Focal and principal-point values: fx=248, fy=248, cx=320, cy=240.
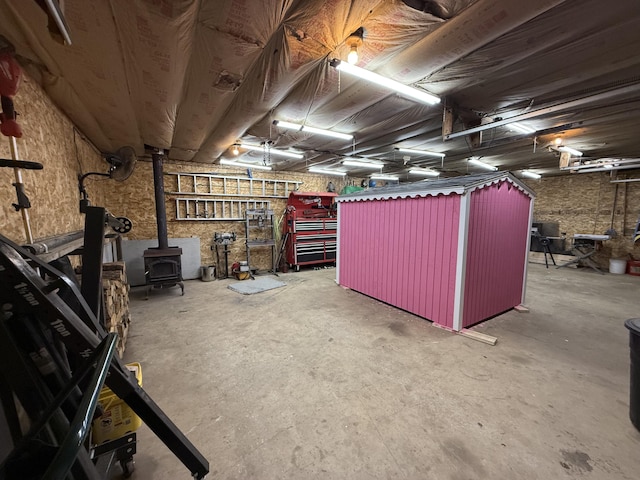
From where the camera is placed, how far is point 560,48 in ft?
6.90

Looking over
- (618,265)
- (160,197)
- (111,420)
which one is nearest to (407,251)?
(111,420)

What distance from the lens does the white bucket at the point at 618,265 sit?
6848mm

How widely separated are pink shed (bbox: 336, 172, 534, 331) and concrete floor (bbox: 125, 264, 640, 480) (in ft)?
1.12

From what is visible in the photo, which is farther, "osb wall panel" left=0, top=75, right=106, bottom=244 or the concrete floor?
"osb wall panel" left=0, top=75, right=106, bottom=244

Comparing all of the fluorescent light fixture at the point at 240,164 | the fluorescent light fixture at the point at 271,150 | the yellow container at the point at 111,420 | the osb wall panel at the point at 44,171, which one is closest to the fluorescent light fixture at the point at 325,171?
the fluorescent light fixture at the point at 240,164

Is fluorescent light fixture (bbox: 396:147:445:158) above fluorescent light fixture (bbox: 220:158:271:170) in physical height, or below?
above

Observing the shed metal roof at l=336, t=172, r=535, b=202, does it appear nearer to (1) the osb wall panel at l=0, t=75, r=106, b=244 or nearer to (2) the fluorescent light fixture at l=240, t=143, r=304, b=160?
(2) the fluorescent light fixture at l=240, t=143, r=304, b=160

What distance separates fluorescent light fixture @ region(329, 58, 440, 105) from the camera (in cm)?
213

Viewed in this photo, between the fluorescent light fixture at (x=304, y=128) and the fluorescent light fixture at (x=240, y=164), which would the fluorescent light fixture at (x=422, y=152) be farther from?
the fluorescent light fixture at (x=240, y=164)

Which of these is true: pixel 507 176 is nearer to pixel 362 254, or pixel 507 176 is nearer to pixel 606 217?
pixel 362 254

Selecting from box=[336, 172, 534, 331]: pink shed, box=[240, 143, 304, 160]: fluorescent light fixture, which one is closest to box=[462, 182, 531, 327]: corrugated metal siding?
box=[336, 172, 534, 331]: pink shed

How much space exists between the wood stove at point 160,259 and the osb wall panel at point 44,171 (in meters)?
1.36

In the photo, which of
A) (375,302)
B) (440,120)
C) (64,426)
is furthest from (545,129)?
(64,426)

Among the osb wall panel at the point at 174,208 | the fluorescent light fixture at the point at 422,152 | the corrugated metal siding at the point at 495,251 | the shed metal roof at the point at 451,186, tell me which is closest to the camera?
the shed metal roof at the point at 451,186
